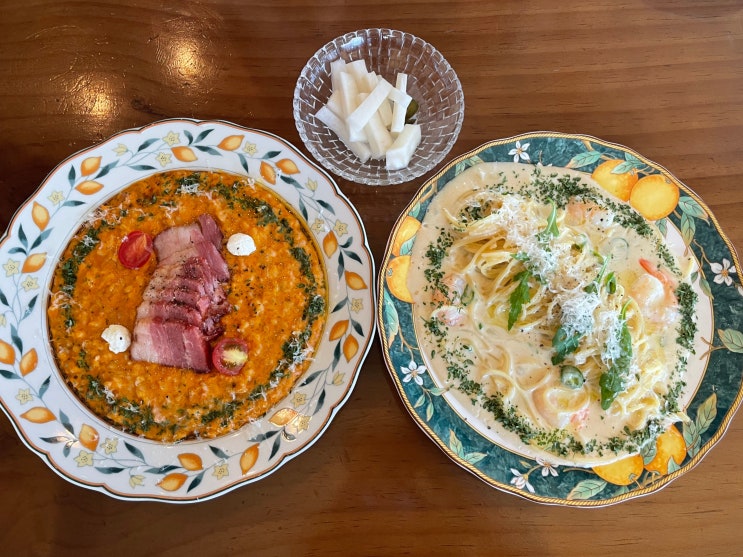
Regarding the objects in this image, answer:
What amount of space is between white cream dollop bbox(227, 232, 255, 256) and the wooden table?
25.9 inches

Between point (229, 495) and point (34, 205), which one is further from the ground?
point (34, 205)

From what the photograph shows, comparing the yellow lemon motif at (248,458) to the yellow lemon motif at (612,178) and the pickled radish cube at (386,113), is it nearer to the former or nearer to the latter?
the pickled radish cube at (386,113)

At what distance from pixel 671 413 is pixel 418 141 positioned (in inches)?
84.5

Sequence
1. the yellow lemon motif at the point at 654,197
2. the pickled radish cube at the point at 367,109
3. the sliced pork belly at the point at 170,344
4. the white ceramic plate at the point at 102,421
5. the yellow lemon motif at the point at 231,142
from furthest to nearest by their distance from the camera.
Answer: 1. the yellow lemon motif at the point at 654,197
2. the yellow lemon motif at the point at 231,142
3. the pickled radish cube at the point at 367,109
4. the sliced pork belly at the point at 170,344
5. the white ceramic plate at the point at 102,421

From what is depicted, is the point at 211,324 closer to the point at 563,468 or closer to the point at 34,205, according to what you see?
the point at 34,205

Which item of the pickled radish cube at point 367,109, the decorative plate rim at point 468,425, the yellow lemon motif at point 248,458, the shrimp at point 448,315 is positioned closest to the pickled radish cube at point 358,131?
the pickled radish cube at point 367,109

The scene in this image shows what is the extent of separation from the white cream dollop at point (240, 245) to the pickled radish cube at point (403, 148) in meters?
0.91

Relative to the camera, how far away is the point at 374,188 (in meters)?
3.06

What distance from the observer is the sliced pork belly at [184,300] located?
9.03 ft

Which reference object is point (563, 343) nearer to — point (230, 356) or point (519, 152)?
point (519, 152)

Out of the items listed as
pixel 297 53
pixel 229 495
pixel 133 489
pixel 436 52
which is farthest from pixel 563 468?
pixel 297 53

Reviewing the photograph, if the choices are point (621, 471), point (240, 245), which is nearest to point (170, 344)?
point (240, 245)

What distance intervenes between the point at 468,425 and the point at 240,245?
163 cm

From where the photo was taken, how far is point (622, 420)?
9.31 ft
